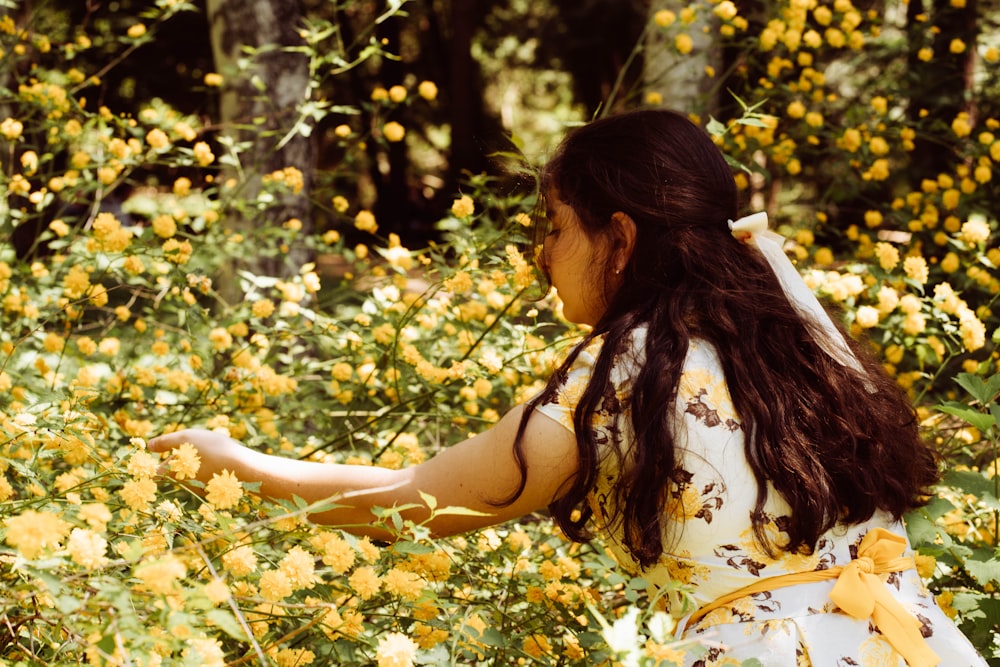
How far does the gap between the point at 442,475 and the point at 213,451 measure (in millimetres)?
355

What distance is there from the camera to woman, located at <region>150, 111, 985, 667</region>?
134 centimetres

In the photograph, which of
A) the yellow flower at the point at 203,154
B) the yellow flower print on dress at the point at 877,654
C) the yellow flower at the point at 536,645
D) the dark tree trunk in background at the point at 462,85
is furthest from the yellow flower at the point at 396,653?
the dark tree trunk in background at the point at 462,85

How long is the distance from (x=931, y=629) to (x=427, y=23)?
1378 centimetres

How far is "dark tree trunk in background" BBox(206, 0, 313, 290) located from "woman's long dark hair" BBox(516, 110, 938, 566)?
2.02m

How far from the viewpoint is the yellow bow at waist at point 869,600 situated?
134cm

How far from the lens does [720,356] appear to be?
4.58 feet

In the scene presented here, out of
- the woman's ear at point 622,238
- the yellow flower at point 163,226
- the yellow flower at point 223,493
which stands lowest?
the yellow flower at point 223,493

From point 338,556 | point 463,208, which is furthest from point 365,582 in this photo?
point 463,208

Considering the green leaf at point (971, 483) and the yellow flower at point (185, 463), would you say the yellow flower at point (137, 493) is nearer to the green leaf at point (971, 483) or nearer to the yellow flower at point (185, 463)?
the yellow flower at point (185, 463)

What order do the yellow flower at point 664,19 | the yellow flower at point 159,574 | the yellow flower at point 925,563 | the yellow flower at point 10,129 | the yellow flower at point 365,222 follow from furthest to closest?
1. the yellow flower at point 664,19
2. the yellow flower at point 365,222
3. the yellow flower at point 10,129
4. the yellow flower at point 925,563
5. the yellow flower at point 159,574

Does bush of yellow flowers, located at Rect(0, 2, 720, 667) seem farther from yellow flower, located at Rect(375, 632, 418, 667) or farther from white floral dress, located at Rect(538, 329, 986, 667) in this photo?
white floral dress, located at Rect(538, 329, 986, 667)

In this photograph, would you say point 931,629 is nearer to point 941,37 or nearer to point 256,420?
point 256,420

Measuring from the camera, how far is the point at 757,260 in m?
1.55

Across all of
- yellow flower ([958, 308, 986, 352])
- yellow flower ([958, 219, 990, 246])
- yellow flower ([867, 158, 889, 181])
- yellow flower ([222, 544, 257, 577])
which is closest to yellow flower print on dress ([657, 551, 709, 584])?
yellow flower ([222, 544, 257, 577])
